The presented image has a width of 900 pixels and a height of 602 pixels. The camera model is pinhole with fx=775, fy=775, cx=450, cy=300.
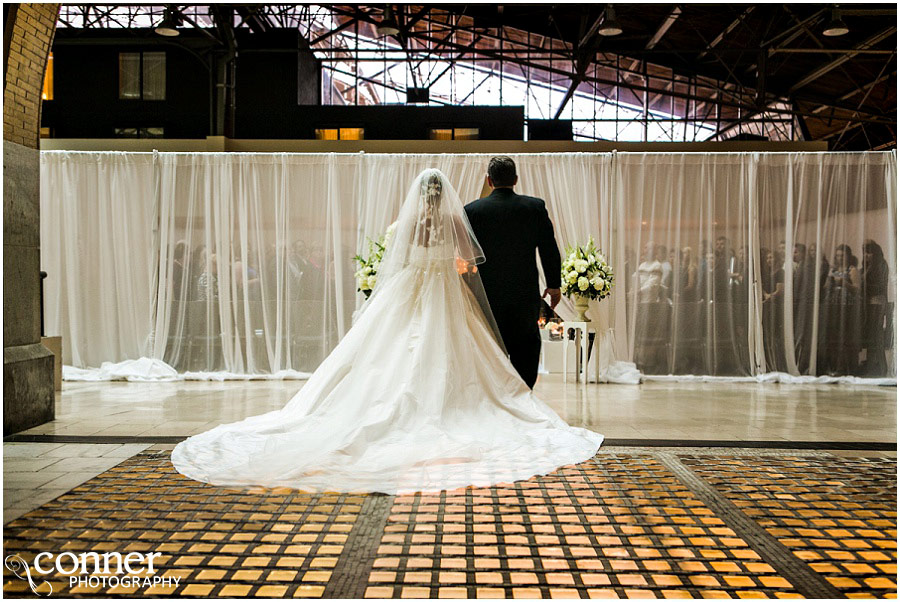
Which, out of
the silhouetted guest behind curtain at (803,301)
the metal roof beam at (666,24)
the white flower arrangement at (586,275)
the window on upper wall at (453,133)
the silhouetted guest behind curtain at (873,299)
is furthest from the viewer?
the window on upper wall at (453,133)

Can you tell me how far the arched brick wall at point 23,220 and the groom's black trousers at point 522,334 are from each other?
298 cm

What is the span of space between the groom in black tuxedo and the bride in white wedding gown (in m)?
0.16

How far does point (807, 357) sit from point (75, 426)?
23.3 ft

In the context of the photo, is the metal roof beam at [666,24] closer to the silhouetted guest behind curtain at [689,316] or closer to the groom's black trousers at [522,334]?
the silhouetted guest behind curtain at [689,316]

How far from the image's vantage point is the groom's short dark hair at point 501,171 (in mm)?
4719

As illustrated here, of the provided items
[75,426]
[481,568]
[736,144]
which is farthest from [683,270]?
[481,568]

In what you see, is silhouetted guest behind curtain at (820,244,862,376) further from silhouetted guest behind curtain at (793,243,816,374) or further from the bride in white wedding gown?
the bride in white wedding gown

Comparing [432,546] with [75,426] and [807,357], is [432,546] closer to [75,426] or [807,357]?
[75,426]

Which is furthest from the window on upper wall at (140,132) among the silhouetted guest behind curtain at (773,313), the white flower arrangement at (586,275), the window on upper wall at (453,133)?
the silhouetted guest behind curtain at (773,313)

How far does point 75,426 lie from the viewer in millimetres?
4977

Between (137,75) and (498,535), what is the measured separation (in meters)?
16.7

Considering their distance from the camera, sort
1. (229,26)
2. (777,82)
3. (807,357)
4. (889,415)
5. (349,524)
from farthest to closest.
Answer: (777,82), (229,26), (807,357), (889,415), (349,524)

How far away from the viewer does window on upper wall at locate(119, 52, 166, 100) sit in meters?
16.7

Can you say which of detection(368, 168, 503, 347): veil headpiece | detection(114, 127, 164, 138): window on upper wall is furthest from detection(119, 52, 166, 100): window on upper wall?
detection(368, 168, 503, 347): veil headpiece
